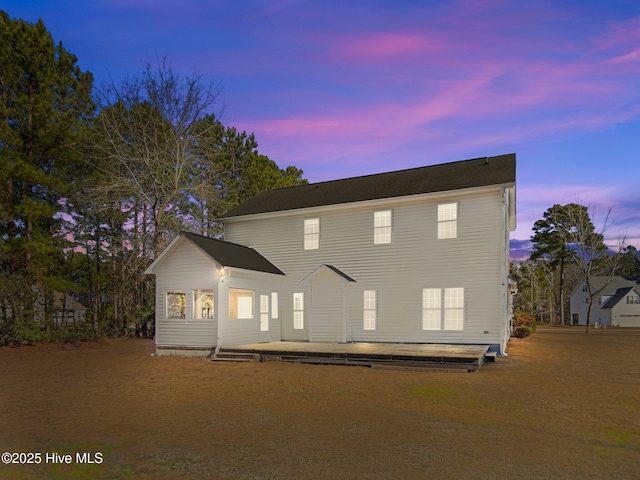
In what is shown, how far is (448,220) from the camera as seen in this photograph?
54.7 feet

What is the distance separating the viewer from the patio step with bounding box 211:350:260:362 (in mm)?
15353

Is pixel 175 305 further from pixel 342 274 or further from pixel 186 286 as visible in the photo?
pixel 342 274

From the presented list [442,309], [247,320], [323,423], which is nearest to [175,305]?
[247,320]

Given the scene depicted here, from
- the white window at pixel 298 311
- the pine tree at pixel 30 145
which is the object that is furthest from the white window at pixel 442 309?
the pine tree at pixel 30 145

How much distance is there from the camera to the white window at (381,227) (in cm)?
1784

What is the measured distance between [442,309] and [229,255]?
821 centimetres

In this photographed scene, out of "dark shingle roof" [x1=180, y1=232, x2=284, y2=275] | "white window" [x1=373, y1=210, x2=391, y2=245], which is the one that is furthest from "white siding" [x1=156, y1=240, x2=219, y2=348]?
"white window" [x1=373, y1=210, x2=391, y2=245]

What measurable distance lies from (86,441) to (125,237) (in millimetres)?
22151

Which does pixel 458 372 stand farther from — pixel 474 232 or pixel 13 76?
pixel 13 76

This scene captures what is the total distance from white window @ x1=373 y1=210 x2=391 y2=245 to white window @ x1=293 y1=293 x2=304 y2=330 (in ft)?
13.5

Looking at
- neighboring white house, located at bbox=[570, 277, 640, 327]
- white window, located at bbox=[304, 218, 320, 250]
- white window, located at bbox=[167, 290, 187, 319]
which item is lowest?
neighboring white house, located at bbox=[570, 277, 640, 327]

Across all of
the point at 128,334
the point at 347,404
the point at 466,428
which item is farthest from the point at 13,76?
the point at 466,428

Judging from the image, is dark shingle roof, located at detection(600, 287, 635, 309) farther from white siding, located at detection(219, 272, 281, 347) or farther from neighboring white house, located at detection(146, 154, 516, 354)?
white siding, located at detection(219, 272, 281, 347)

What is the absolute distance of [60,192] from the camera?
23.6m
